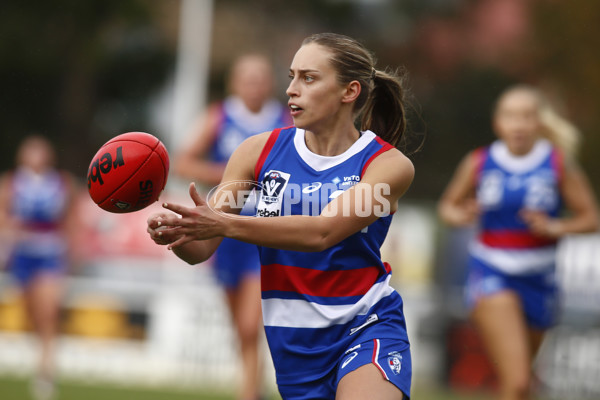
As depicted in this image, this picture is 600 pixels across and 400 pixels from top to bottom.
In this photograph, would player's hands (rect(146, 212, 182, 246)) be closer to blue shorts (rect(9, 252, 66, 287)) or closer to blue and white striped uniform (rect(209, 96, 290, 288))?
blue and white striped uniform (rect(209, 96, 290, 288))

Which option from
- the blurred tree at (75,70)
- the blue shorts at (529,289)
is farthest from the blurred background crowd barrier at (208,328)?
the blurred tree at (75,70)

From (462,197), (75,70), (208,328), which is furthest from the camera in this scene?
(75,70)

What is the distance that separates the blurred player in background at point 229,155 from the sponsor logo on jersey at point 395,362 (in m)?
2.89

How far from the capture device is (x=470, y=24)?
25031mm

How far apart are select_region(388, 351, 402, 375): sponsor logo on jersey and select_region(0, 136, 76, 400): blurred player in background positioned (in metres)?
6.29

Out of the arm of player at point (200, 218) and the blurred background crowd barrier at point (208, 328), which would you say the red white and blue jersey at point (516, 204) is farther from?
the blurred background crowd barrier at point (208, 328)

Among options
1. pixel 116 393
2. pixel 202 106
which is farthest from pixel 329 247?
pixel 202 106

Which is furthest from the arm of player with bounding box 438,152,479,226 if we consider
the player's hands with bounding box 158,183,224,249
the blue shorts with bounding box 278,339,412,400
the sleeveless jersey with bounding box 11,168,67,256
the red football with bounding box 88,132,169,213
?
the sleeveless jersey with bounding box 11,168,67,256

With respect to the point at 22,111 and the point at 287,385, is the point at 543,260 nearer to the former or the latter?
the point at 287,385

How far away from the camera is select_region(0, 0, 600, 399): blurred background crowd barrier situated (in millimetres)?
11562

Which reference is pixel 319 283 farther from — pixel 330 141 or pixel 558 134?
pixel 558 134

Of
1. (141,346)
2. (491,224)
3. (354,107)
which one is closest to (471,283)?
(491,224)

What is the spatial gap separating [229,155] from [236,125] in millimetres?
238

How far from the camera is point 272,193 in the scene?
3961 mm
